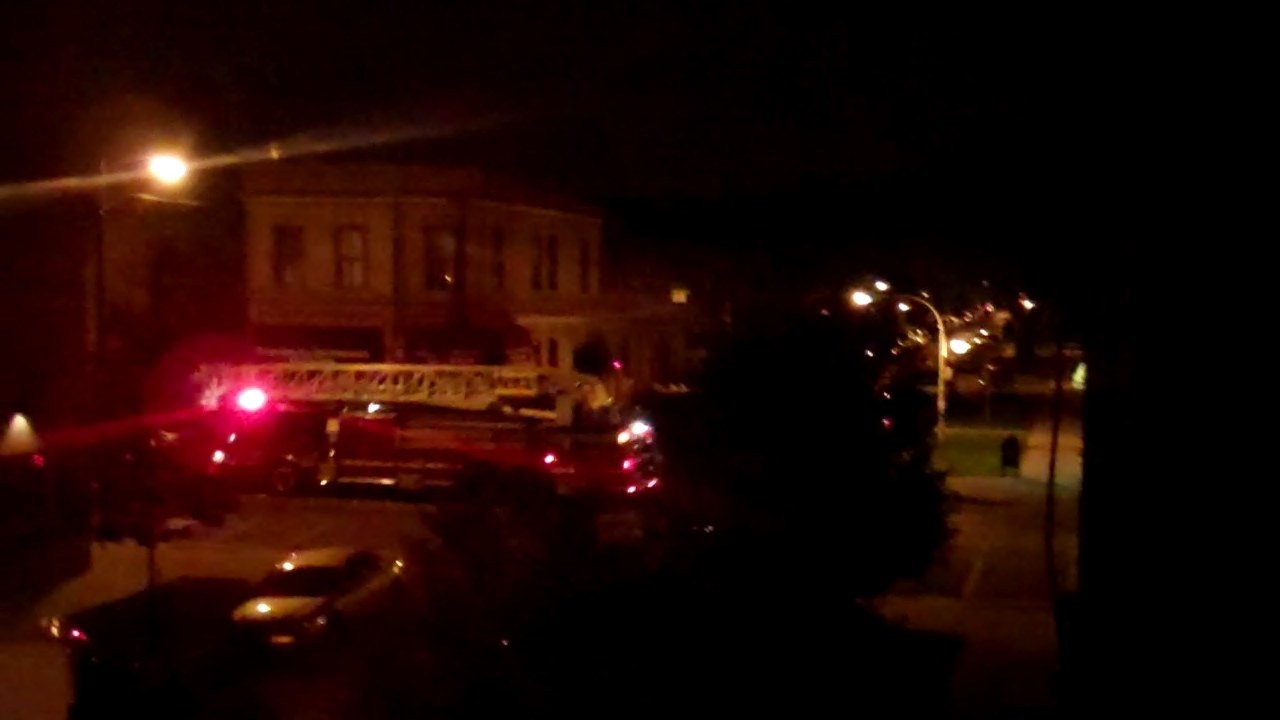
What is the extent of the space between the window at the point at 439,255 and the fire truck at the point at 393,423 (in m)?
7.24

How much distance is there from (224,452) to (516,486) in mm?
18251

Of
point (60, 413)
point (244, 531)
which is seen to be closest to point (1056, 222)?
point (244, 531)

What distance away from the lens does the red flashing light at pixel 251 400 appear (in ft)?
86.9

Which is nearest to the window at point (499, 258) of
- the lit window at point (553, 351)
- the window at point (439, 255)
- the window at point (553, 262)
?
the window at point (439, 255)

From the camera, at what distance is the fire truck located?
2431 cm

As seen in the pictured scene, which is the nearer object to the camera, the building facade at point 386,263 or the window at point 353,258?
the building facade at point 386,263

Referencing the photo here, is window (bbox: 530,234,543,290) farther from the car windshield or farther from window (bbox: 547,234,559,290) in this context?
the car windshield

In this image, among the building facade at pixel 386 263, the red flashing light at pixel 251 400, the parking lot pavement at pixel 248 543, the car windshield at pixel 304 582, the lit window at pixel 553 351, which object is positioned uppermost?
the building facade at pixel 386 263

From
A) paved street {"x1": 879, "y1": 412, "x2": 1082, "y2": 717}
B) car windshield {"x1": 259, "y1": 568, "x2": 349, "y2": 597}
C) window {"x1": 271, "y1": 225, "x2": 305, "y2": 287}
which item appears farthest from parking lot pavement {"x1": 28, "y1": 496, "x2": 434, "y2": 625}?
→ window {"x1": 271, "y1": 225, "x2": 305, "y2": 287}

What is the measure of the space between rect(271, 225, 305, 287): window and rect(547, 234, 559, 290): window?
20.4ft

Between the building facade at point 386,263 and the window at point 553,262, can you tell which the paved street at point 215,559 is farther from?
the window at point 553,262

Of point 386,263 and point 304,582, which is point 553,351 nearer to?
point 386,263

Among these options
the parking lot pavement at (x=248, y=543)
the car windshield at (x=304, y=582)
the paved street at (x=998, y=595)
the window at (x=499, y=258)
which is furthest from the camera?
the window at (x=499, y=258)

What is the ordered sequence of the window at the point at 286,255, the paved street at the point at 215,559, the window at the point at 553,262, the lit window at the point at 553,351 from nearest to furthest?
the paved street at the point at 215,559, the window at the point at 286,255, the lit window at the point at 553,351, the window at the point at 553,262
